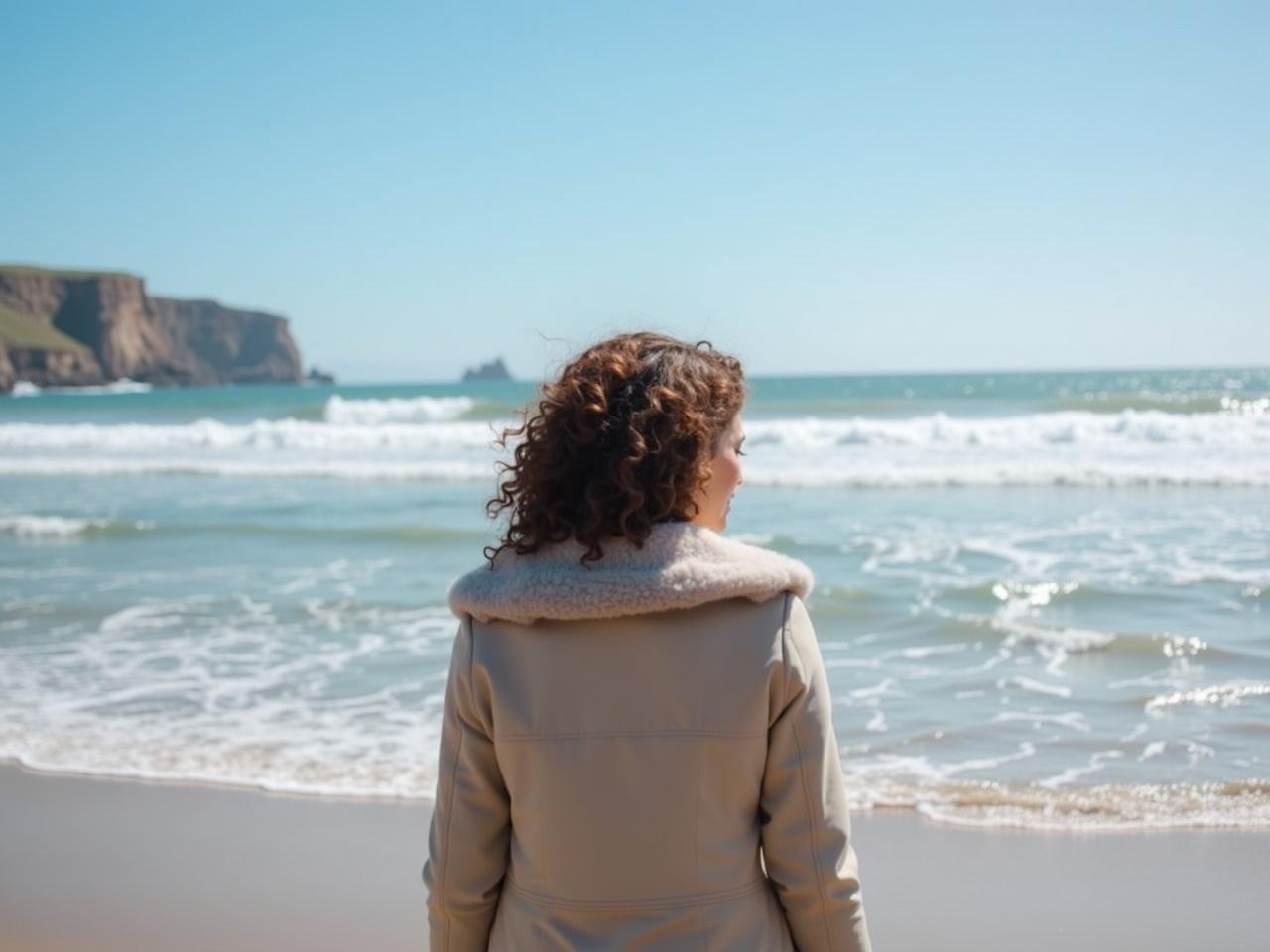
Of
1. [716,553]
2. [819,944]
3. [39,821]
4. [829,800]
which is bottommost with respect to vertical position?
[39,821]

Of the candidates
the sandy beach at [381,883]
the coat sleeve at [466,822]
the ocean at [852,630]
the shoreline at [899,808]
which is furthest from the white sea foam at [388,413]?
the coat sleeve at [466,822]

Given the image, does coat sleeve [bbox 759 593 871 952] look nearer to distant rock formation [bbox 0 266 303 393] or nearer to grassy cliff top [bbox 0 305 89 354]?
distant rock formation [bbox 0 266 303 393]

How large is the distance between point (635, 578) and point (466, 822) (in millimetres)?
504

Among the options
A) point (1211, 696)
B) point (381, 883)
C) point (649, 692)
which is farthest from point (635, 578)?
point (1211, 696)

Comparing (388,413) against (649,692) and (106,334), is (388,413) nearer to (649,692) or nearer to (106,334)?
(649,692)

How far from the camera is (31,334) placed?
9894 cm

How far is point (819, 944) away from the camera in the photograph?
171 centimetres

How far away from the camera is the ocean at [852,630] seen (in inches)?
206

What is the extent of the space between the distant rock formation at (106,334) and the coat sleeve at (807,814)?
97125 mm

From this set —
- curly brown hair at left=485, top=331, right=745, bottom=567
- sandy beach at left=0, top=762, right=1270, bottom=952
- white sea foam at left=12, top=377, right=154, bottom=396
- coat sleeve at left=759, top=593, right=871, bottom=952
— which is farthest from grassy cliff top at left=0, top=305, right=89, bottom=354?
coat sleeve at left=759, top=593, right=871, bottom=952

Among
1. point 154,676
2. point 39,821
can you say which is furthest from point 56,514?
point 39,821

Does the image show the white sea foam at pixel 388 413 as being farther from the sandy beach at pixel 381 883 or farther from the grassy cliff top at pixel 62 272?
the grassy cliff top at pixel 62 272

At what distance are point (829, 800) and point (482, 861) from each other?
54 cm

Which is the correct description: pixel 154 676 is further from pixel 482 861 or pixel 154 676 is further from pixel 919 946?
pixel 482 861
